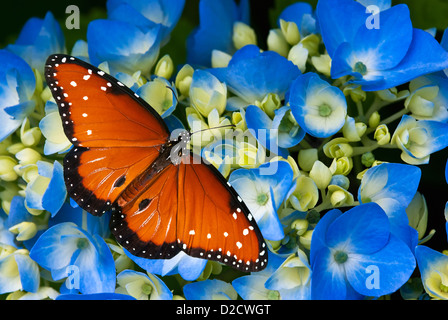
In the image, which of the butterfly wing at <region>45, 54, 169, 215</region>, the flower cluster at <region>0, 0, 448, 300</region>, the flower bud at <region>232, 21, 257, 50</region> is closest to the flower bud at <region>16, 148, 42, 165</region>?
the flower cluster at <region>0, 0, 448, 300</region>

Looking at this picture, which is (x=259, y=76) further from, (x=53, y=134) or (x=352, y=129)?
(x=53, y=134)

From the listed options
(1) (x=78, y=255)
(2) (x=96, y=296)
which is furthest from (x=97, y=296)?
(1) (x=78, y=255)

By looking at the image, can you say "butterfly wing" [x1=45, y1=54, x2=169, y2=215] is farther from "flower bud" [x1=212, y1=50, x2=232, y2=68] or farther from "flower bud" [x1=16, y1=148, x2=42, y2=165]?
"flower bud" [x1=212, y1=50, x2=232, y2=68]

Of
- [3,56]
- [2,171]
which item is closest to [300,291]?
[2,171]

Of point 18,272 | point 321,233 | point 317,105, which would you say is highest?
point 317,105

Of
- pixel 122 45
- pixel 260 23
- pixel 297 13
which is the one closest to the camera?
pixel 122 45

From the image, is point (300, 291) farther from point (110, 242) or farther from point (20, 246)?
point (20, 246)
